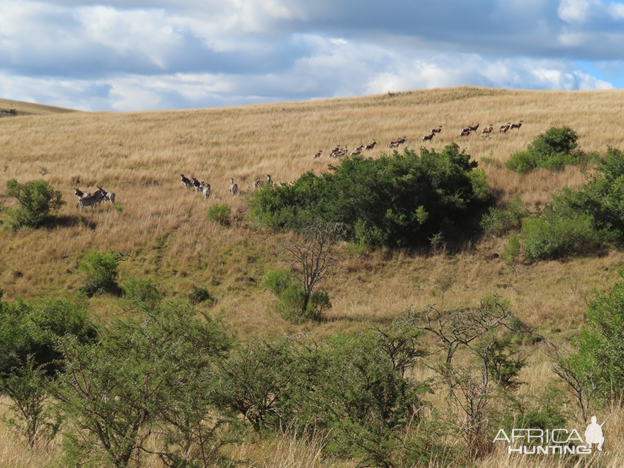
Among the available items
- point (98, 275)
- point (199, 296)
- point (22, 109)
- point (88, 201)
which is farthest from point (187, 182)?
point (22, 109)

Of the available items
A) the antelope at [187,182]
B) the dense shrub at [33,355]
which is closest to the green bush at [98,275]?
the dense shrub at [33,355]

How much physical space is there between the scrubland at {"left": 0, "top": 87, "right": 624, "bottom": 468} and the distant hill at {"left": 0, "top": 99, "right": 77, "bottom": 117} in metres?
32.4

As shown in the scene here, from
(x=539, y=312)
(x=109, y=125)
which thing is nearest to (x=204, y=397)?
(x=539, y=312)

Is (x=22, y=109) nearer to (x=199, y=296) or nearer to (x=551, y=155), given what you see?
(x=199, y=296)

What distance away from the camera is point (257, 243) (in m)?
20.5

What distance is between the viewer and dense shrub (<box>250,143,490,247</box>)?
19.9 m

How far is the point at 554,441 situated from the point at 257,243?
16330 millimetres

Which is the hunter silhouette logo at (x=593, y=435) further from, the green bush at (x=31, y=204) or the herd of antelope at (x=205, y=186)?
the green bush at (x=31, y=204)

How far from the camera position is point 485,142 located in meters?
30.4

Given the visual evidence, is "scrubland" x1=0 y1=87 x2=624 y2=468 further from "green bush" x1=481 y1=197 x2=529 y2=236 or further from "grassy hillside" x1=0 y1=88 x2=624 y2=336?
"green bush" x1=481 y1=197 x2=529 y2=236

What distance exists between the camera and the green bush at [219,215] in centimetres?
2172

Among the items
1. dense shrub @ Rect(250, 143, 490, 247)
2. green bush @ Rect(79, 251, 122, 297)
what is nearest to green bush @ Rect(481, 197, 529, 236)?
dense shrub @ Rect(250, 143, 490, 247)

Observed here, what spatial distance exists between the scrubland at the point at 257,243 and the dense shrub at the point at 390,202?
901mm

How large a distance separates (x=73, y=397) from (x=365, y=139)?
34181 millimetres
